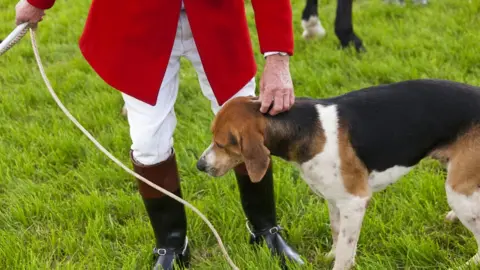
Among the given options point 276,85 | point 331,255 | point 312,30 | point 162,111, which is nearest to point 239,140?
point 276,85

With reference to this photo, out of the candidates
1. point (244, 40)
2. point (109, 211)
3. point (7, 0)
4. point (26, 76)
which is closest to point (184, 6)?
point (244, 40)

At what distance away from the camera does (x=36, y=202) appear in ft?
12.9

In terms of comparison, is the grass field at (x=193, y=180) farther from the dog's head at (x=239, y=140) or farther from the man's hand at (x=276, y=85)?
the man's hand at (x=276, y=85)

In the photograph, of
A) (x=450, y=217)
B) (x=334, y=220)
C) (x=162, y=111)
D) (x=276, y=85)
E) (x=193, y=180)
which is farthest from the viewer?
(x=193, y=180)

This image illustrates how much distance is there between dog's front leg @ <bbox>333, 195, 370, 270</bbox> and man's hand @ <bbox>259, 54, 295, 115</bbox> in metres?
0.57

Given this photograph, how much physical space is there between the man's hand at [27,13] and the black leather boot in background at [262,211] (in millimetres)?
1302

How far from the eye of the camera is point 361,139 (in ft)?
9.59

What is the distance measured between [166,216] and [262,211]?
0.54 meters

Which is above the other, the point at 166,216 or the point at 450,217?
the point at 166,216

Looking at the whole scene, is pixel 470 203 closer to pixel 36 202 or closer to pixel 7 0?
pixel 36 202

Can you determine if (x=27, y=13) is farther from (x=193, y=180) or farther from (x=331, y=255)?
(x=331, y=255)

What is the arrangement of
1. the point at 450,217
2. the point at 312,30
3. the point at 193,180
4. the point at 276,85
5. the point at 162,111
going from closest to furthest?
the point at 276,85 < the point at 162,111 < the point at 450,217 < the point at 193,180 < the point at 312,30

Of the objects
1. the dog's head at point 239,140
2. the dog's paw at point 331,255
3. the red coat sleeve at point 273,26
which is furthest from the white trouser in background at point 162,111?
the dog's paw at point 331,255

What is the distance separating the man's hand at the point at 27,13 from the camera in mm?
3053
